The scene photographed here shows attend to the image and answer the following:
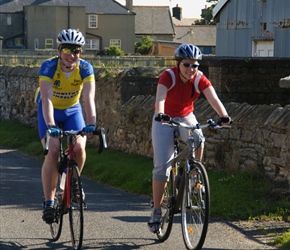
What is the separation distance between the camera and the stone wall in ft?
33.6

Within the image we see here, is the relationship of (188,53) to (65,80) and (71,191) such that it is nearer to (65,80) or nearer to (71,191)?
(65,80)

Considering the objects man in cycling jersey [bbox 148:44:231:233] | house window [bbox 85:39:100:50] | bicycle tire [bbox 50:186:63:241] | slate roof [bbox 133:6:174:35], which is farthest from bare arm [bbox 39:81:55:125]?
slate roof [bbox 133:6:174:35]

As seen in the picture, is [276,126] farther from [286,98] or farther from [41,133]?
[286,98]

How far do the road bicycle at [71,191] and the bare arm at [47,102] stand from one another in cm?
14

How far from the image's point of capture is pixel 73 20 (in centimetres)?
8331

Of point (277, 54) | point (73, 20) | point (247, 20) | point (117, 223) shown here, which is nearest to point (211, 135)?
point (117, 223)

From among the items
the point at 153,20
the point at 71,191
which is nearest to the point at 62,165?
the point at 71,191

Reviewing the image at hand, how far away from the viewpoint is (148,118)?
1420 centimetres

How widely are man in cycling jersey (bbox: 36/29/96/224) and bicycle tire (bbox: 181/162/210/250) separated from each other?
105 centimetres

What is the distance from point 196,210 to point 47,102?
5.33 ft

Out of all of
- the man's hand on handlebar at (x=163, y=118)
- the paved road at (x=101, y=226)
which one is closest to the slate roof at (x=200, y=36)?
the paved road at (x=101, y=226)

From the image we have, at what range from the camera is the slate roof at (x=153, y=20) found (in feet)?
296

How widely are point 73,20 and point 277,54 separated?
6430 cm

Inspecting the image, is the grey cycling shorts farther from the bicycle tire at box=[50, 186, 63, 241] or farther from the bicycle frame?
the bicycle tire at box=[50, 186, 63, 241]
